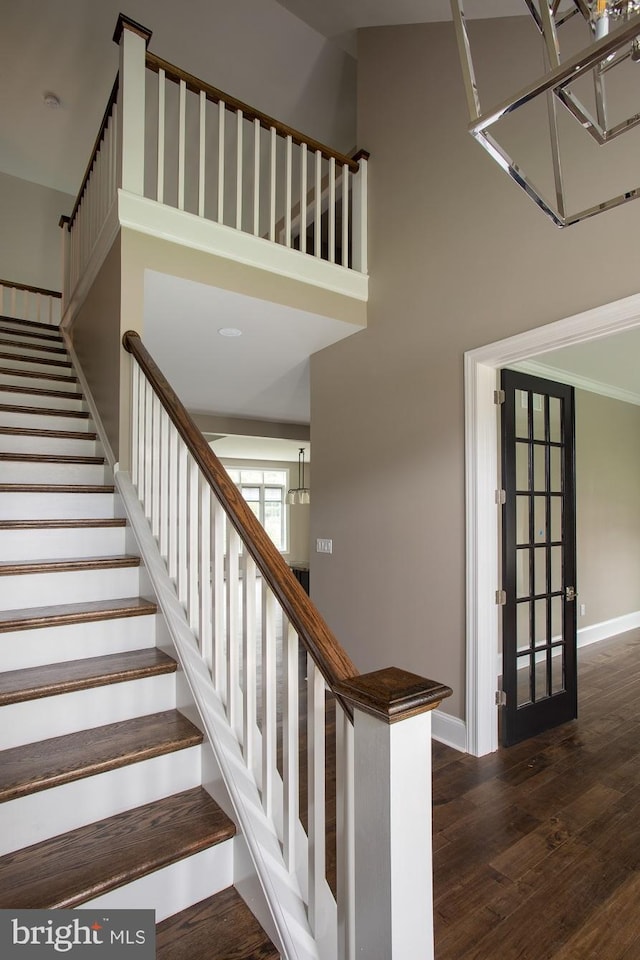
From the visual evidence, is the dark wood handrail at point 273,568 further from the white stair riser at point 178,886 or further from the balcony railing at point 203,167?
the balcony railing at point 203,167

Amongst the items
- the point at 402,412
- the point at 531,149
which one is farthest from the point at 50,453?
the point at 531,149

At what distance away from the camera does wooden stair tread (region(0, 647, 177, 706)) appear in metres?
1.61

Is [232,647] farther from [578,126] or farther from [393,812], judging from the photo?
[578,126]

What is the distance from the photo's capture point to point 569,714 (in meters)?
3.30

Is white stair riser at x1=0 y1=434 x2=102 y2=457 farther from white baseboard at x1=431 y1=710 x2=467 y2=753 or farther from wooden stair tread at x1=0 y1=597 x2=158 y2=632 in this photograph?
white baseboard at x1=431 y1=710 x2=467 y2=753

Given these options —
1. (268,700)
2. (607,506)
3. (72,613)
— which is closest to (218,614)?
(268,700)

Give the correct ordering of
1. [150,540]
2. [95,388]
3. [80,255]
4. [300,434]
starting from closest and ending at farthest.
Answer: [150,540]
[95,388]
[80,255]
[300,434]

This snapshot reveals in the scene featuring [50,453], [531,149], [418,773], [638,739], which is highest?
[531,149]

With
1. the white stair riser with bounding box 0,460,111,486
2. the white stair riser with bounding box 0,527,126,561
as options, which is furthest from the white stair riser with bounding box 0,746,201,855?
the white stair riser with bounding box 0,460,111,486

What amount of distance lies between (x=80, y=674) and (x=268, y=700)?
2.46ft

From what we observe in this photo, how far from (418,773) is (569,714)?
2836 millimetres

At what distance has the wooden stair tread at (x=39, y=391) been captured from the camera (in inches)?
129

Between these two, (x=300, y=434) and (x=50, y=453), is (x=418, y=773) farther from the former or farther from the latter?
(x=300, y=434)

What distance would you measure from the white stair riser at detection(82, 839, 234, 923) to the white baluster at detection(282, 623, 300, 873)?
0.24m
